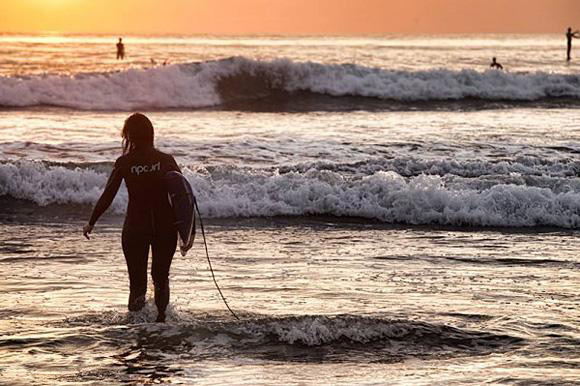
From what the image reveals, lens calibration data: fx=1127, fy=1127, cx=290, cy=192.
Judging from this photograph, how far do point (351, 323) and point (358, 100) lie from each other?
105ft

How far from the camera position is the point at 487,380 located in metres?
7.60

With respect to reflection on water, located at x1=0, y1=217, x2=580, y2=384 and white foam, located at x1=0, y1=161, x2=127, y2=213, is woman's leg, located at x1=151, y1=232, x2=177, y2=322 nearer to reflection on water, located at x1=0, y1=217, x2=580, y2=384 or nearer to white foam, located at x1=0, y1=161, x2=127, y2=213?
reflection on water, located at x1=0, y1=217, x2=580, y2=384

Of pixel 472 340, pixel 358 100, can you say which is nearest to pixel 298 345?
pixel 472 340

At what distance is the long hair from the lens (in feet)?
29.1

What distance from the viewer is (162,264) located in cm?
908

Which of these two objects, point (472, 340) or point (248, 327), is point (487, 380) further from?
point (248, 327)

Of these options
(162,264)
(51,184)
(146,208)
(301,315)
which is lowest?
(301,315)

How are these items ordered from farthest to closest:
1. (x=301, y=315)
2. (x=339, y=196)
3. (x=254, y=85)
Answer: (x=254, y=85) < (x=339, y=196) < (x=301, y=315)

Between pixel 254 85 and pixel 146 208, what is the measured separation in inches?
1349

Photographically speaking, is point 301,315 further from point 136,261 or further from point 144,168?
point 144,168

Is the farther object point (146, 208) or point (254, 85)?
point (254, 85)

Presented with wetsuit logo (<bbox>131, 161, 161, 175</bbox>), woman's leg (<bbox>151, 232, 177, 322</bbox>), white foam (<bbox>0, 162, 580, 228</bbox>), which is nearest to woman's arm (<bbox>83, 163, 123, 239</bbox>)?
wetsuit logo (<bbox>131, 161, 161, 175</bbox>)

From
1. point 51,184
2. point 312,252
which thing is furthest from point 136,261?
point 51,184

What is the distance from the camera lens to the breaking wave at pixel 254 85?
38.3 metres
